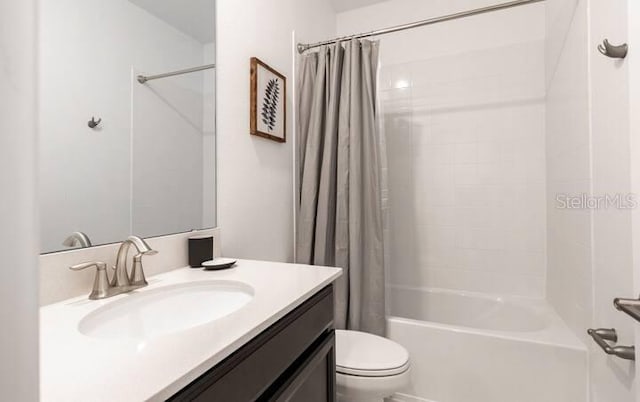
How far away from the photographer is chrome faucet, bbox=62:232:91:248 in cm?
82

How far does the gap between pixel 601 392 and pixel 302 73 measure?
2.01m

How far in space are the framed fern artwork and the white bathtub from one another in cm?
118

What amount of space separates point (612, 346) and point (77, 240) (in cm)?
163

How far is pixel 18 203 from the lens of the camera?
211 mm

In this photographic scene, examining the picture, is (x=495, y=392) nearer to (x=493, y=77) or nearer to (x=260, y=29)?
(x=493, y=77)

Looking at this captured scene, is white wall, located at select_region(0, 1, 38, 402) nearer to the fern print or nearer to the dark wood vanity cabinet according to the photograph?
the dark wood vanity cabinet

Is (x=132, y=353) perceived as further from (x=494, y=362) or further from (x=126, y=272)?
(x=494, y=362)

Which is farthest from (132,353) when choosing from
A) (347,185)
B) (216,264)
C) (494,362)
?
(494,362)

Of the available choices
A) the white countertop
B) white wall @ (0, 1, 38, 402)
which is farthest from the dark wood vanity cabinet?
white wall @ (0, 1, 38, 402)

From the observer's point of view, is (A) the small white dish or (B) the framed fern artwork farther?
(B) the framed fern artwork

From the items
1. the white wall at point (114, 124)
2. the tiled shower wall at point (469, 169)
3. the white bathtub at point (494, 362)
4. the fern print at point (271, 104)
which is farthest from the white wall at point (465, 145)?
the white wall at point (114, 124)

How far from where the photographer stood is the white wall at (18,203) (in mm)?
198

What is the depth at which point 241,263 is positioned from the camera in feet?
4.01

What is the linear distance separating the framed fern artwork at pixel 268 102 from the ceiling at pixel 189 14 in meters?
0.26
